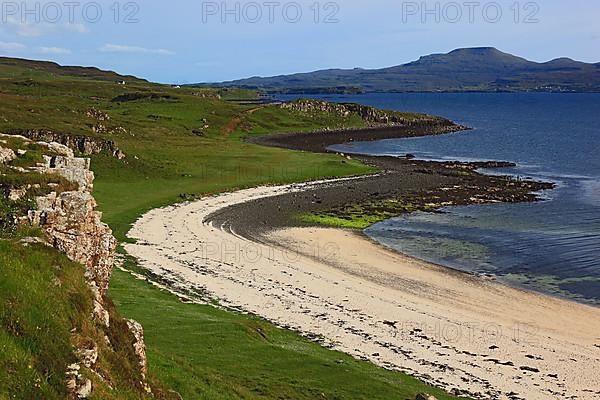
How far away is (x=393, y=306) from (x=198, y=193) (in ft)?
157

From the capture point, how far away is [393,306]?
47.2m

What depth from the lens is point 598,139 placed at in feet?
633

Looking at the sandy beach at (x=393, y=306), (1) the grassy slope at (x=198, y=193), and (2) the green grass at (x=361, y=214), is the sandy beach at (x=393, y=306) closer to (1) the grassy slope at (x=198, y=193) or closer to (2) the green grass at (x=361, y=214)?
(1) the grassy slope at (x=198, y=193)

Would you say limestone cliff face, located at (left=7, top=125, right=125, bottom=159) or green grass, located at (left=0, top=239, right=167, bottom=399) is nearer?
green grass, located at (left=0, top=239, right=167, bottom=399)

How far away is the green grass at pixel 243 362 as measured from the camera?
26469 millimetres

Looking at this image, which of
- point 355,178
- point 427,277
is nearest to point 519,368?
point 427,277

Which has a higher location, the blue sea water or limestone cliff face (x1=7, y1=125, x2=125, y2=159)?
limestone cliff face (x1=7, y1=125, x2=125, y2=159)

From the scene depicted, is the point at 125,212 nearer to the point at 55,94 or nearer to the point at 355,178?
the point at 355,178

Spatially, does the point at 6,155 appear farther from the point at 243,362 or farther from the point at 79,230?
the point at 243,362

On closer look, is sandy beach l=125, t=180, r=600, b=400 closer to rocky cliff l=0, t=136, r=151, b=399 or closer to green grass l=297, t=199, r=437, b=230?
green grass l=297, t=199, r=437, b=230

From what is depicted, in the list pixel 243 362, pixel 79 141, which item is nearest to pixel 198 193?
pixel 79 141

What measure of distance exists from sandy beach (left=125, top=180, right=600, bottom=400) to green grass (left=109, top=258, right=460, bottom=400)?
3.19 m

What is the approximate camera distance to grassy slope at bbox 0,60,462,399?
2903 centimetres

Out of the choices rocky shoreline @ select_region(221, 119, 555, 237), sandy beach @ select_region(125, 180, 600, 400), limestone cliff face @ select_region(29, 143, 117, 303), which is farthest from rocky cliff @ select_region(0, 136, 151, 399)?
rocky shoreline @ select_region(221, 119, 555, 237)
